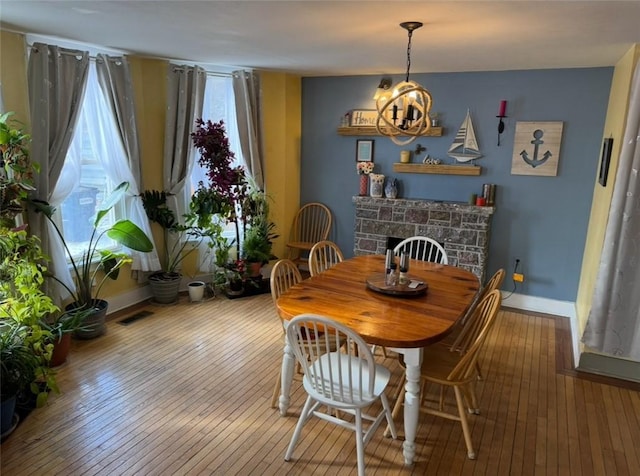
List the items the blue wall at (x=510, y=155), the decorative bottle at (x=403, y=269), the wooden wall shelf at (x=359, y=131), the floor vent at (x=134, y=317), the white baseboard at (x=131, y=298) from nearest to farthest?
the decorative bottle at (x=403, y=269) < the floor vent at (x=134, y=317) < the blue wall at (x=510, y=155) < the white baseboard at (x=131, y=298) < the wooden wall shelf at (x=359, y=131)

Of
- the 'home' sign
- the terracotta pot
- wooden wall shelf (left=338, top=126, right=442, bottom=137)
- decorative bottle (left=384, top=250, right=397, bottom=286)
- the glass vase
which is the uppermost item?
the 'home' sign

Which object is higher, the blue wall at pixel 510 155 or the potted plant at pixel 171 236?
the blue wall at pixel 510 155

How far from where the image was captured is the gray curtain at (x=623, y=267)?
278 centimetres

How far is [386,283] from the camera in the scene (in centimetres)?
273

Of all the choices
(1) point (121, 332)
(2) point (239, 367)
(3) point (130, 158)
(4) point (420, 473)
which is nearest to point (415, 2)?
(4) point (420, 473)

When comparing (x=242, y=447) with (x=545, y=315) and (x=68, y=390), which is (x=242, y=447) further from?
(x=545, y=315)

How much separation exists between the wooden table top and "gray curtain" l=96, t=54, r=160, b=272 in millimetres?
2092

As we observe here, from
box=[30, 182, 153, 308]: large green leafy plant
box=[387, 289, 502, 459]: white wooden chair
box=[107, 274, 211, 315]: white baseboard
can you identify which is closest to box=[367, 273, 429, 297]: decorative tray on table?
box=[387, 289, 502, 459]: white wooden chair

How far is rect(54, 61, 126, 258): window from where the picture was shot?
365 cm

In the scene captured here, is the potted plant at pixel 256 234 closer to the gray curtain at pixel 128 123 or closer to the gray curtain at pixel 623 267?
the gray curtain at pixel 128 123

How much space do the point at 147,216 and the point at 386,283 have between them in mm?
2593

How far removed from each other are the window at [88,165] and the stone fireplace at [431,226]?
8.24ft

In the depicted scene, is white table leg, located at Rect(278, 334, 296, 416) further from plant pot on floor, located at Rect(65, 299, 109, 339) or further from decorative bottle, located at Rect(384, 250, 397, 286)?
plant pot on floor, located at Rect(65, 299, 109, 339)

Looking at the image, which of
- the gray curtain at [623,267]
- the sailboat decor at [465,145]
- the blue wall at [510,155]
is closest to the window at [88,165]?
the blue wall at [510,155]
